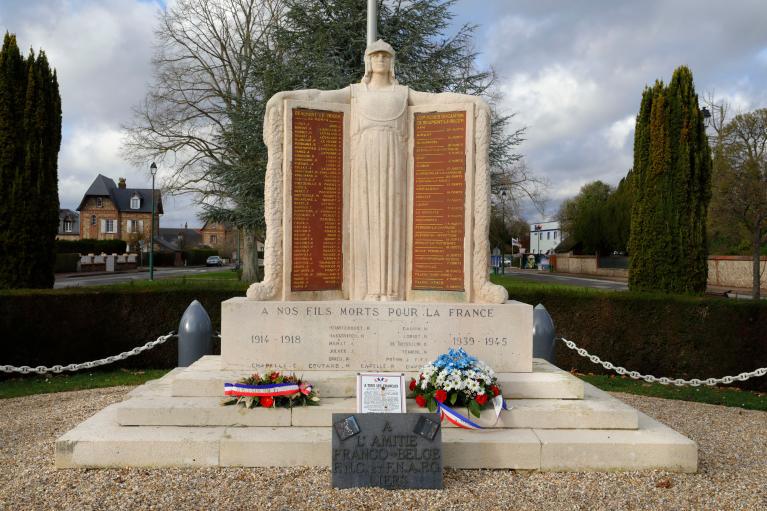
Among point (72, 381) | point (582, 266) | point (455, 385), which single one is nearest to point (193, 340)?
point (72, 381)

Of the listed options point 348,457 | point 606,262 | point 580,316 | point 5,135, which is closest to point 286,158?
point 348,457

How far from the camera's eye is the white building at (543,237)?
269 feet

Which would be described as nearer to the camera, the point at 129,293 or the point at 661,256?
the point at 129,293

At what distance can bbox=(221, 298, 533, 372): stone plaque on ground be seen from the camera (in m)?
6.17

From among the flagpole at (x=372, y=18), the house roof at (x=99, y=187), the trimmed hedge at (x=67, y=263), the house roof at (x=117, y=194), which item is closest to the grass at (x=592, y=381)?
the flagpole at (x=372, y=18)

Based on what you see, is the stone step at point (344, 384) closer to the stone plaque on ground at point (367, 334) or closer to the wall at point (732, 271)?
the stone plaque on ground at point (367, 334)

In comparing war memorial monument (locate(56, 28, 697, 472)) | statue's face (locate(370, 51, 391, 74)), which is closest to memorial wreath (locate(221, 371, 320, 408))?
war memorial monument (locate(56, 28, 697, 472))

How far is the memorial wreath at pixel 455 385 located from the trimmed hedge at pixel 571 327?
6.04 m

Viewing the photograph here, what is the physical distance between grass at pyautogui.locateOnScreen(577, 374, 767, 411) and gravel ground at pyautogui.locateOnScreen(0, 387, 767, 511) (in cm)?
393

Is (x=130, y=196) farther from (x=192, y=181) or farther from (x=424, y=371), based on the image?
(x=424, y=371)

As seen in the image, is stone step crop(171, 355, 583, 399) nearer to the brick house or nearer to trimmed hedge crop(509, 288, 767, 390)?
trimmed hedge crop(509, 288, 767, 390)

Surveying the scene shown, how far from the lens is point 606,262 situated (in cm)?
4694

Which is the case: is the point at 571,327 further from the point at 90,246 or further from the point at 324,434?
the point at 90,246

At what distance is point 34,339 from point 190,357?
3.99 meters
